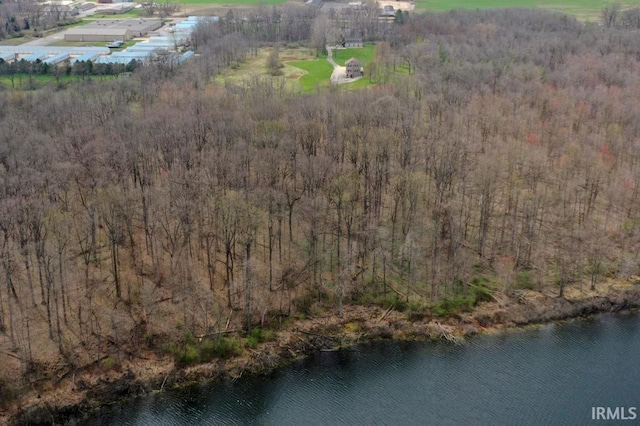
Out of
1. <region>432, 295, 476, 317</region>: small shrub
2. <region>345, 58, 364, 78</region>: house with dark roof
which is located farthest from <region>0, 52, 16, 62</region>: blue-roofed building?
<region>432, 295, 476, 317</region>: small shrub

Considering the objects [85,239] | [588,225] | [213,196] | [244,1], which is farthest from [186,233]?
[244,1]

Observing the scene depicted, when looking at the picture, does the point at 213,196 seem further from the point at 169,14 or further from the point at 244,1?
the point at 244,1

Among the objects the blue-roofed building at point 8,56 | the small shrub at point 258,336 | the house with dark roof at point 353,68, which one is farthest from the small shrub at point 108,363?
the blue-roofed building at point 8,56

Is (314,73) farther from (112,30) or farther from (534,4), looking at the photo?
(534,4)

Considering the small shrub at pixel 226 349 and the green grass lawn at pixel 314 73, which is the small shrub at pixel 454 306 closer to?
the small shrub at pixel 226 349

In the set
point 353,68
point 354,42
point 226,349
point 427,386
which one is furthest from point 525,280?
point 354,42
